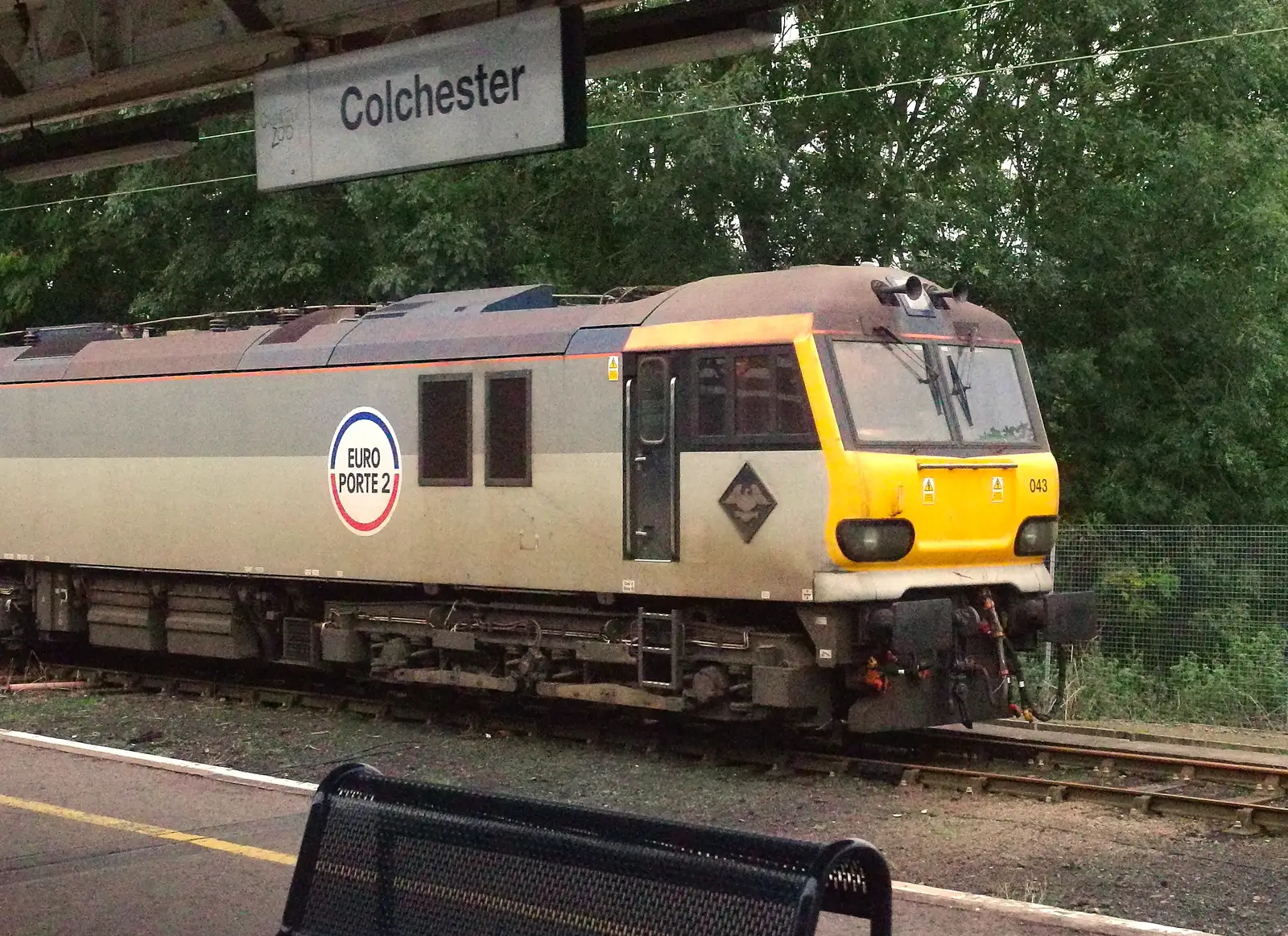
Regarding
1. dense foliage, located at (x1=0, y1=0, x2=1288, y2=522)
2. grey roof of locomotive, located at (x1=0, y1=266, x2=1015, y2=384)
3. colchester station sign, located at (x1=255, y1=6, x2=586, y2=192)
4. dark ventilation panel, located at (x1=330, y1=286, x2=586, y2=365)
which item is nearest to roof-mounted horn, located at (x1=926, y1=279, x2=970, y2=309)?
grey roof of locomotive, located at (x1=0, y1=266, x2=1015, y2=384)

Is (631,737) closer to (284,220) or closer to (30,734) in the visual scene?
(30,734)

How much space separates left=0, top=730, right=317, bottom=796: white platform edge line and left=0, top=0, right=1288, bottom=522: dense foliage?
10678 mm

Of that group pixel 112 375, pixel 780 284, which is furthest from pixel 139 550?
A: pixel 780 284

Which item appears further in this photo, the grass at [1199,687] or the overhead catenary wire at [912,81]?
the overhead catenary wire at [912,81]

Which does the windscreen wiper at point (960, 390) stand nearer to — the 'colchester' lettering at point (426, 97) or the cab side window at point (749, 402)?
the cab side window at point (749, 402)

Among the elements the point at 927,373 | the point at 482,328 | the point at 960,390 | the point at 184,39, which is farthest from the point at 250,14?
the point at 960,390

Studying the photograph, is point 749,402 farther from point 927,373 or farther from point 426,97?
point 426,97

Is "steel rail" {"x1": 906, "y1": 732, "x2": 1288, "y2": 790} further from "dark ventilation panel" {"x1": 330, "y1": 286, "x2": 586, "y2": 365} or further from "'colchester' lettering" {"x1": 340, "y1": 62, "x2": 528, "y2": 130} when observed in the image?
"'colchester' lettering" {"x1": 340, "y1": 62, "x2": 528, "y2": 130}

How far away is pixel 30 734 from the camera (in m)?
12.9

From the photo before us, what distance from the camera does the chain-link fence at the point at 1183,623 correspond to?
15.4 metres

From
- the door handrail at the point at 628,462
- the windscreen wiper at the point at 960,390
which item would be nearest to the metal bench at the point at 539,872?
the door handrail at the point at 628,462

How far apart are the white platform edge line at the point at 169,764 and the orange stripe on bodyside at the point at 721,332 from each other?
12.6 feet

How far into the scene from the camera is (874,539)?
11273 millimetres

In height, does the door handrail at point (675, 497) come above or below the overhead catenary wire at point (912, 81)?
below
